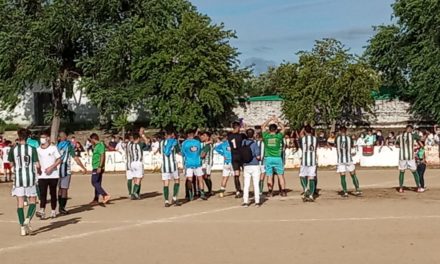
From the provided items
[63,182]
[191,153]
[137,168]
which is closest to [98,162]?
[63,182]

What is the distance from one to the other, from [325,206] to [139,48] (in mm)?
33192

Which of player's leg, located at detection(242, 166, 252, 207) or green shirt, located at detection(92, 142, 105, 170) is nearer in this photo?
player's leg, located at detection(242, 166, 252, 207)

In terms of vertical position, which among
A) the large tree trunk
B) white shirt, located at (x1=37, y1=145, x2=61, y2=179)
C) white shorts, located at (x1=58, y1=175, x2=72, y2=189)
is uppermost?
the large tree trunk

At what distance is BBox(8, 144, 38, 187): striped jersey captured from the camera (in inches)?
559

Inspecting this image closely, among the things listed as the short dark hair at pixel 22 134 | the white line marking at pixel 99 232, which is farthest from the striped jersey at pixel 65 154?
the short dark hair at pixel 22 134

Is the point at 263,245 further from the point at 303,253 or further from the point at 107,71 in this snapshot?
the point at 107,71

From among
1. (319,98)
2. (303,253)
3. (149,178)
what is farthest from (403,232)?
(319,98)

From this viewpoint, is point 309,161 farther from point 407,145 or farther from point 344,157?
point 407,145

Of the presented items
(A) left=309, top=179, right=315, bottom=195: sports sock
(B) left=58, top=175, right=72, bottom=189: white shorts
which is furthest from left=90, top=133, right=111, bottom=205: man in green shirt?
(A) left=309, top=179, right=315, bottom=195: sports sock

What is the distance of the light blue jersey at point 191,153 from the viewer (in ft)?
64.2

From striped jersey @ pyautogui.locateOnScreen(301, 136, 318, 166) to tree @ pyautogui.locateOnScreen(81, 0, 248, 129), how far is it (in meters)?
29.3

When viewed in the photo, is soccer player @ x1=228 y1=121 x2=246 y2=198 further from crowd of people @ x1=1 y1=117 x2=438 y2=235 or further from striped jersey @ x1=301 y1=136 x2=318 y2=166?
striped jersey @ x1=301 y1=136 x2=318 y2=166

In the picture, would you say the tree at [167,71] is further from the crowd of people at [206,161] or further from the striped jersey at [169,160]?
the striped jersey at [169,160]

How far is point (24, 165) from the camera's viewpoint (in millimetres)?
14203
